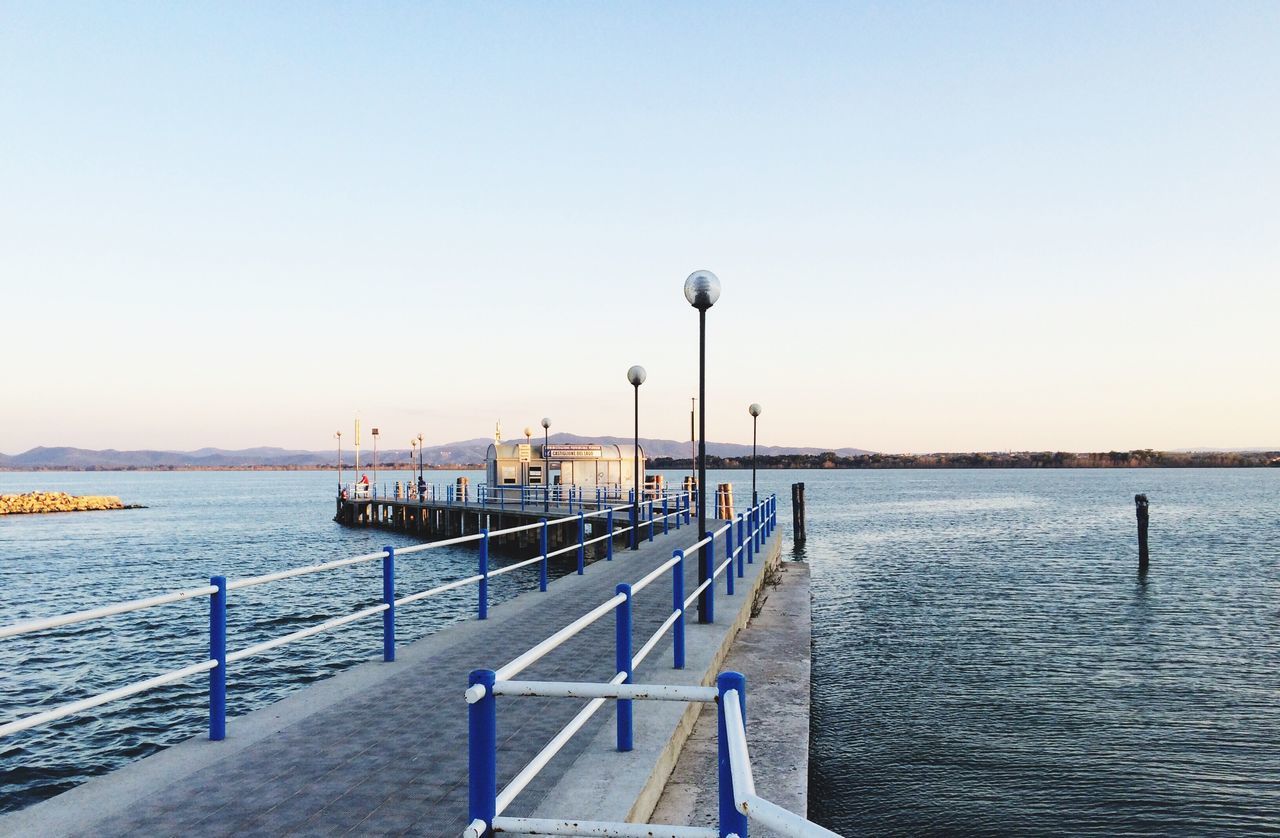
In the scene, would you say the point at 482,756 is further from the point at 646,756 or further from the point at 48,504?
the point at 48,504

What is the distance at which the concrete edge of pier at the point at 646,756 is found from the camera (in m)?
5.03

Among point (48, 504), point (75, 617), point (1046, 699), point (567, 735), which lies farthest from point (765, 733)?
point (48, 504)

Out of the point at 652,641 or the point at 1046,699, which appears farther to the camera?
the point at 1046,699

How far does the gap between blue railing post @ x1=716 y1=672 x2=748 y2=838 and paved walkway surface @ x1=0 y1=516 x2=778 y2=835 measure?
2235 mm

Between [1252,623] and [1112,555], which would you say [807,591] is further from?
[1112,555]

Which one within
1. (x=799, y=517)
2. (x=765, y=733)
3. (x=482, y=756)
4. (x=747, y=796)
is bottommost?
(x=799, y=517)

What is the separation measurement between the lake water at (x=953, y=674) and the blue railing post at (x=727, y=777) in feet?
23.0

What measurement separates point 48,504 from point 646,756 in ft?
329

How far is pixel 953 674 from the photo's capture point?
1608 cm

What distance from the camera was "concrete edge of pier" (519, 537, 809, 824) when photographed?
503 centimetres

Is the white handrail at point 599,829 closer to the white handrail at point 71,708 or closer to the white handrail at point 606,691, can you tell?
the white handrail at point 606,691

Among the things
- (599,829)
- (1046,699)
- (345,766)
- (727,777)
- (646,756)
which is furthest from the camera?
(1046,699)

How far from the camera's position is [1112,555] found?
38.3 m

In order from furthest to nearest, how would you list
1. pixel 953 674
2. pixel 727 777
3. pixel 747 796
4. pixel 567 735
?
pixel 953 674 < pixel 567 735 < pixel 727 777 < pixel 747 796
